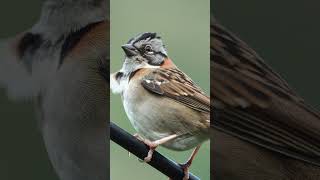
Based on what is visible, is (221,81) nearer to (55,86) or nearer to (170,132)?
(170,132)

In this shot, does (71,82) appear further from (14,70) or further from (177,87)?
(177,87)

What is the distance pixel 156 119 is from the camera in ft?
31.1

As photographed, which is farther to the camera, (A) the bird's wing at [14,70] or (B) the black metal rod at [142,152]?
(A) the bird's wing at [14,70]

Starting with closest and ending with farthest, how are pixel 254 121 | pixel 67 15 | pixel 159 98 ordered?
pixel 159 98 < pixel 254 121 < pixel 67 15

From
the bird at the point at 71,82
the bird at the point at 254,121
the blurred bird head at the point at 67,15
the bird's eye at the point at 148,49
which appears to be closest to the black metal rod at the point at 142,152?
the bird at the point at 71,82

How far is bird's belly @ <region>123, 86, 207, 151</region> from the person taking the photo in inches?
373

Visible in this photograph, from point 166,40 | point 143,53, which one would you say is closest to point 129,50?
point 143,53

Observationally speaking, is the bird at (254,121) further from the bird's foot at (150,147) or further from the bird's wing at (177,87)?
the bird's foot at (150,147)

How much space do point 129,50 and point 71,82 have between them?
481 mm

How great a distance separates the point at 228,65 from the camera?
388 inches

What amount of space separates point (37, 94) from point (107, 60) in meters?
0.59

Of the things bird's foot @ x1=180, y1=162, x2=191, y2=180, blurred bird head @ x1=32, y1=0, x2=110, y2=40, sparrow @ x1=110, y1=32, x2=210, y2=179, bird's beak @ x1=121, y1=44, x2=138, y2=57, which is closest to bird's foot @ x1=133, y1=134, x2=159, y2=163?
sparrow @ x1=110, y1=32, x2=210, y2=179

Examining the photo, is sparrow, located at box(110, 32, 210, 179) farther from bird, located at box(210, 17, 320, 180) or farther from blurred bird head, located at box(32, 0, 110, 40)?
blurred bird head, located at box(32, 0, 110, 40)

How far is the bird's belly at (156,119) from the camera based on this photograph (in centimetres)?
948
